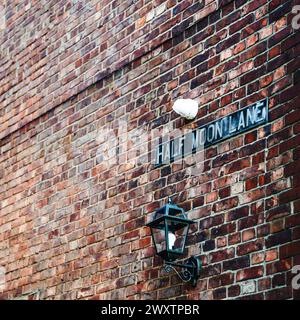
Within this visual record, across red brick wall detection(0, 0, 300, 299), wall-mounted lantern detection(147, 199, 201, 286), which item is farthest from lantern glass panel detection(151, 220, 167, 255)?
red brick wall detection(0, 0, 300, 299)

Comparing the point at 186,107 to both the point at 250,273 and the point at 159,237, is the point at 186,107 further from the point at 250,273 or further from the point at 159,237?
the point at 250,273

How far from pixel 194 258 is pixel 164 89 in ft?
4.18

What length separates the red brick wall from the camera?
15.4 feet

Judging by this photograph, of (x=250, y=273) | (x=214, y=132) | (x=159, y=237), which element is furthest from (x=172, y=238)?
(x=214, y=132)

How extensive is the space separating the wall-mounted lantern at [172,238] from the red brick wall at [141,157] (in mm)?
78

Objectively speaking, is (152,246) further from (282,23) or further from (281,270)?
(282,23)

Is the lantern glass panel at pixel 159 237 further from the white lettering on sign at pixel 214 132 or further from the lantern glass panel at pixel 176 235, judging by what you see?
the white lettering on sign at pixel 214 132

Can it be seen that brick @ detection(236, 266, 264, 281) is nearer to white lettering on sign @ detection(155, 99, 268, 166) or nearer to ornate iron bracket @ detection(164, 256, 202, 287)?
ornate iron bracket @ detection(164, 256, 202, 287)

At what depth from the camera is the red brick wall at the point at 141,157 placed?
15.4 feet

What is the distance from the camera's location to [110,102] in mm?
6168

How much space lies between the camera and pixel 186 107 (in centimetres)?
529

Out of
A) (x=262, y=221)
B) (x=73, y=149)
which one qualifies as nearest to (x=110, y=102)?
(x=73, y=149)

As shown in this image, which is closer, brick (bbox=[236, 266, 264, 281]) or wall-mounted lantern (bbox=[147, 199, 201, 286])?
brick (bbox=[236, 266, 264, 281])

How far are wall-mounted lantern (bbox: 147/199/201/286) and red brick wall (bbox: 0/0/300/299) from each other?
0.26 ft
